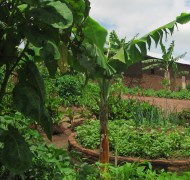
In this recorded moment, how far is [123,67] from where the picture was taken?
586 centimetres

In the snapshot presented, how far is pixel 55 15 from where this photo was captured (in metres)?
1.92

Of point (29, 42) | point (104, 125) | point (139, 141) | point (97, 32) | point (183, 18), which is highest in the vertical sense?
point (183, 18)

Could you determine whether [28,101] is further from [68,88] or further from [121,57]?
[68,88]

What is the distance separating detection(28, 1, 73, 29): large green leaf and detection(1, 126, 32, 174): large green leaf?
68 cm

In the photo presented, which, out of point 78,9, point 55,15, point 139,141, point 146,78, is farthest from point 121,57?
point 146,78

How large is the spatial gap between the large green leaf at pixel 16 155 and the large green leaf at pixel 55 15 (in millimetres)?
678

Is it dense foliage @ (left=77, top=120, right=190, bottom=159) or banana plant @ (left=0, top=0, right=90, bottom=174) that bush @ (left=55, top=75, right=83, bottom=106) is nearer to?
dense foliage @ (left=77, top=120, right=190, bottom=159)

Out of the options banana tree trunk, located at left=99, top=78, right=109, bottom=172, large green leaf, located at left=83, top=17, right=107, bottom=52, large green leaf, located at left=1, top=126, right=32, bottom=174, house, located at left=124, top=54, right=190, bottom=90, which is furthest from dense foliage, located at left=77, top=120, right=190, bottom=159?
house, located at left=124, top=54, right=190, bottom=90

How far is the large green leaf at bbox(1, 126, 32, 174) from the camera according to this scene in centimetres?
204

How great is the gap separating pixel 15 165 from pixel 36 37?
664 mm

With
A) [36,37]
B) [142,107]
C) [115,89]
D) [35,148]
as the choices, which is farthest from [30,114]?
[115,89]

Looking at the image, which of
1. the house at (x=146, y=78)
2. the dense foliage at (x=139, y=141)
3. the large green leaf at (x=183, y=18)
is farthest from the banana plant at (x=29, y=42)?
the house at (x=146, y=78)

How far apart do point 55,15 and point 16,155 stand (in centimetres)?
75

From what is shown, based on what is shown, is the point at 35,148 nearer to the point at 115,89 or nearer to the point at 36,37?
the point at 36,37
